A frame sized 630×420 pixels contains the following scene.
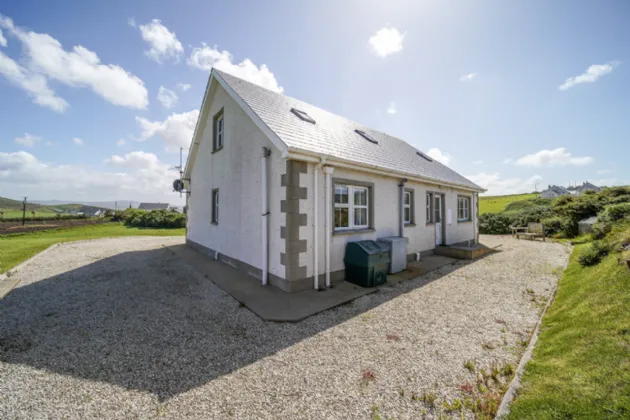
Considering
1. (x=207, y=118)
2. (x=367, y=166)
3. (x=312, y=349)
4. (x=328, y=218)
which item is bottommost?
(x=312, y=349)

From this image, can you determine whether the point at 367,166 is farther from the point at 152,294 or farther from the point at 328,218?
the point at 152,294

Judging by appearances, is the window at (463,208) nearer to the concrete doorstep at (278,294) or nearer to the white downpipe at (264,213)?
the concrete doorstep at (278,294)

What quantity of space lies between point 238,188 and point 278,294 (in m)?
3.91

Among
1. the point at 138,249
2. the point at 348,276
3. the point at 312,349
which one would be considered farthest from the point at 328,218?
the point at 138,249

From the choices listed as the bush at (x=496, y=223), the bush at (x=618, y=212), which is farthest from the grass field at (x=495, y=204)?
the bush at (x=618, y=212)

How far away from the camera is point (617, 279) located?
16.0 feet

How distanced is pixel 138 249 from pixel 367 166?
11260 millimetres

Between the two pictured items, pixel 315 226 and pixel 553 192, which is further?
pixel 553 192

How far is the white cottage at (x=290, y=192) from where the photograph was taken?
6539mm

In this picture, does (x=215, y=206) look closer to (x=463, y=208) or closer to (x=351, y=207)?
(x=351, y=207)

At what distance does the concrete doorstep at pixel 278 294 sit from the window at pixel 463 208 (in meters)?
6.91

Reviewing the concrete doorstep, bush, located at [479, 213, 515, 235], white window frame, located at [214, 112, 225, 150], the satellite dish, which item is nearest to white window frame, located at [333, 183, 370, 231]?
the concrete doorstep

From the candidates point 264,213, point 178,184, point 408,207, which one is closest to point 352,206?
point 264,213

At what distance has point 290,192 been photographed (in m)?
6.37
